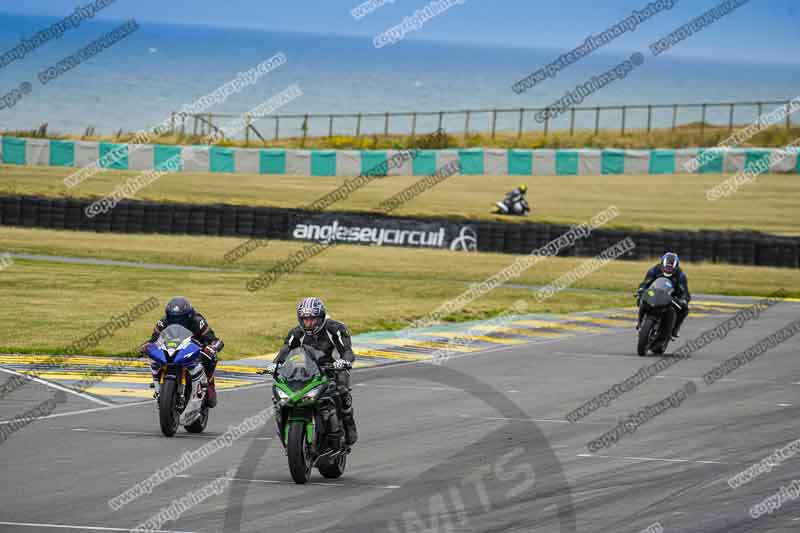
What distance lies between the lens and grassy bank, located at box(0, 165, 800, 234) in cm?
5238

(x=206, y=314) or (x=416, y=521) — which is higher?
(x=416, y=521)

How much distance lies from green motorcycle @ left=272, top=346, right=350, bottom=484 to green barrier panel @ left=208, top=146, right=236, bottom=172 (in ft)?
170

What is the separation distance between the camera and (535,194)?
2333 inches

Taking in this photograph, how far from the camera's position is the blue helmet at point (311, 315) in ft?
42.0

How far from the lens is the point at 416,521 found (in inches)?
422

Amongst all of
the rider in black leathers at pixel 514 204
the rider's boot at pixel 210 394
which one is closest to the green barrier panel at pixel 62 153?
the rider in black leathers at pixel 514 204

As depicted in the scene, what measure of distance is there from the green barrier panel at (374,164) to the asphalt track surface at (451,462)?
43.1 metres

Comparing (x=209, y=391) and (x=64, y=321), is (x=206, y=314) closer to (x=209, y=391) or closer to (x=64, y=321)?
(x=64, y=321)

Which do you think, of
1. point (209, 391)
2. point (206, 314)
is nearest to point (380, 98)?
point (206, 314)

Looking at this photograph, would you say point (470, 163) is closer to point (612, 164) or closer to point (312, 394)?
point (612, 164)

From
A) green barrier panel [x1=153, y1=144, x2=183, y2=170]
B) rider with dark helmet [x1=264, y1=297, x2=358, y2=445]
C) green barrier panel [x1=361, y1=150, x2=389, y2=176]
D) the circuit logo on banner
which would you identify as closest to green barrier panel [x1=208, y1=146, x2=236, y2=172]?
green barrier panel [x1=153, y1=144, x2=183, y2=170]

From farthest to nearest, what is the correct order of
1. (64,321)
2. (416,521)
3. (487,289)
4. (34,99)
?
(34,99) < (487,289) < (64,321) < (416,521)

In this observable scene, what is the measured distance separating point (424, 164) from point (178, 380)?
1950 inches

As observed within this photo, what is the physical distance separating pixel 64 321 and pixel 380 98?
6732 inches
